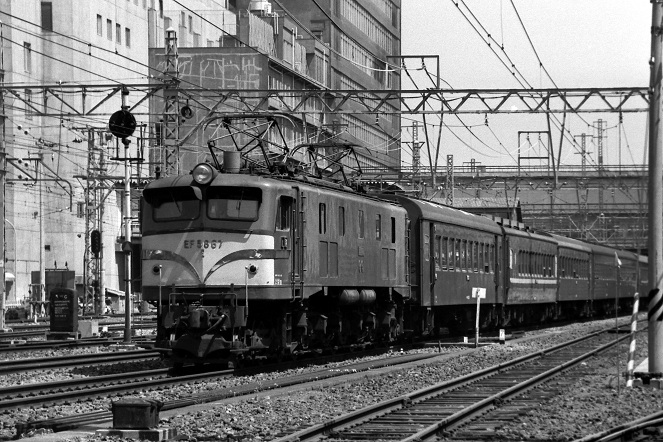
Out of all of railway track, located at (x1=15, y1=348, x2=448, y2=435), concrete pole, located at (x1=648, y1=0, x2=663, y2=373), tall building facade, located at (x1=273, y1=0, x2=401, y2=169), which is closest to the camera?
railway track, located at (x1=15, y1=348, x2=448, y2=435)

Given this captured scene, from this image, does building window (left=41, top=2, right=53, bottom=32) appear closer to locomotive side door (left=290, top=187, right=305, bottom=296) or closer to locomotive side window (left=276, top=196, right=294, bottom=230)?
locomotive side door (left=290, top=187, right=305, bottom=296)

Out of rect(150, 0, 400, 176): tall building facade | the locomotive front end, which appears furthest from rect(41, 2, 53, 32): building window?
the locomotive front end

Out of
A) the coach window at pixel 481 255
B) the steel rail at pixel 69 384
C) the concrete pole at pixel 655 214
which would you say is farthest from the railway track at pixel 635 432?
the coach window at pixel 481 255

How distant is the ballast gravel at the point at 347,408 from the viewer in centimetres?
1341

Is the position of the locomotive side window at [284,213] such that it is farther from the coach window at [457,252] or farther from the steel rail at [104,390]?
the coach window at [457,252]

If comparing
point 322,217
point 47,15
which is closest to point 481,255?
point 322,217

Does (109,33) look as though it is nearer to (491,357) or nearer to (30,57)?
(30,57)

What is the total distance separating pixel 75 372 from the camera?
21.6 m

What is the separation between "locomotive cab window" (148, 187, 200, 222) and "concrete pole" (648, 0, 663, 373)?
7529 mm

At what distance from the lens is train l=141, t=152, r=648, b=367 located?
20406mm

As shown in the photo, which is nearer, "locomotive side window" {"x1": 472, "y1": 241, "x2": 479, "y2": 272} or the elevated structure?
"locomotive side window" {"x1": 472, "y1": 241, "x2": 479, "y2": 272}

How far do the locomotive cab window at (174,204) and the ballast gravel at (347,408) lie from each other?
305 cm

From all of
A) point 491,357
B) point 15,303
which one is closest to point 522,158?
point 15,303

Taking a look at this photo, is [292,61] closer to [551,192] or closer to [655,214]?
[551,192]
